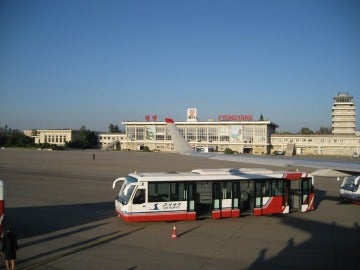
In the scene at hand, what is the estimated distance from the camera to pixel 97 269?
35.3 feet

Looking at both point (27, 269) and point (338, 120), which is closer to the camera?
point (27, 269)

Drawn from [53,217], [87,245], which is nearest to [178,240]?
[87,245]

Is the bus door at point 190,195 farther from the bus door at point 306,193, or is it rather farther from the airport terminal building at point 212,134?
the airport terminal building at point 212,134

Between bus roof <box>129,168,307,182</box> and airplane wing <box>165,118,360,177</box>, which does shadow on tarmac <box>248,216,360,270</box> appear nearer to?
airplane wing <box>165,118,360,177</box>

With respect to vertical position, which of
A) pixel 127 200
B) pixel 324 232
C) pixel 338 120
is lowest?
pixel 324 232

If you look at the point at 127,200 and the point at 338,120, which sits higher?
the point at 338,120

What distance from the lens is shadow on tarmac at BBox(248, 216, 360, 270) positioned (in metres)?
11.5

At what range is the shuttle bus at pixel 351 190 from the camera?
891 inches

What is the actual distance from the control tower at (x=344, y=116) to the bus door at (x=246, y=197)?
124756 mm

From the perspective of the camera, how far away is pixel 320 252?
1297 centimetres

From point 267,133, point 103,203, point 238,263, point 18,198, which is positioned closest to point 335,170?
point 238,263

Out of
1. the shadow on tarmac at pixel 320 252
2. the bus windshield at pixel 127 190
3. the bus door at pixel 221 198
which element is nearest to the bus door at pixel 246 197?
the bus door at pixel 221 198

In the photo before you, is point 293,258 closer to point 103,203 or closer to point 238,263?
point 238,263

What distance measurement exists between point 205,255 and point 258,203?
23.4 ft
